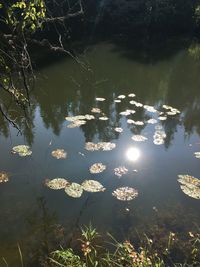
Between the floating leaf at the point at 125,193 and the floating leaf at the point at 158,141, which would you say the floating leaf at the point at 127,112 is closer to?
the floating leaf at the point at 158,141

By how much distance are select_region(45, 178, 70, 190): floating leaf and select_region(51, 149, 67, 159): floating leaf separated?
121 centimetres

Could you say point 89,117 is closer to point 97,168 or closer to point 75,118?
point 75,118

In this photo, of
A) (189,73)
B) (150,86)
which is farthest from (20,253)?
(189,73)

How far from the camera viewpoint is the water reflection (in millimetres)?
10008

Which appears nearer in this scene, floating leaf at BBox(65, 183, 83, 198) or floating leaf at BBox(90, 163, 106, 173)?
floating leaf at BBox(65, 183, 83, 198)

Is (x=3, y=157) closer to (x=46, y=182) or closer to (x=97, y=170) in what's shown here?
(x=46, y=182)

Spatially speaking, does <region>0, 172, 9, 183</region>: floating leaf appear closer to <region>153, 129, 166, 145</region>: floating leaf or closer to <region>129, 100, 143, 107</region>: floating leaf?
<region>153, 129, 166, 145</region>: floating leaf

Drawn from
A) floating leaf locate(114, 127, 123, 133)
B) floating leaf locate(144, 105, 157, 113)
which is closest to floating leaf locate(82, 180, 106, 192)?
floating leaf locate(114, 127, 123, 133)

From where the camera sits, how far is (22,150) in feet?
33.1

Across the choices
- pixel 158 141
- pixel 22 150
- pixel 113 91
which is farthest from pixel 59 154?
pixel 113 91

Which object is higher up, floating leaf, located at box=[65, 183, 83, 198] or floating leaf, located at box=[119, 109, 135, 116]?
floating leaf, located at box=[65, 183, 83, 198]

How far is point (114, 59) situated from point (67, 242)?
1554 cm

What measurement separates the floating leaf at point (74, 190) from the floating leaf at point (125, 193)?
0.81 metres

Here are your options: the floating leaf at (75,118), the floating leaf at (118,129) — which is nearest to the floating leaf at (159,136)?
the floating leaf at (118,129)
